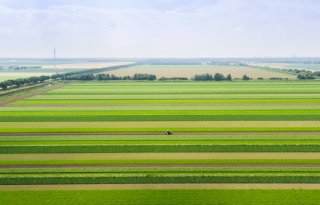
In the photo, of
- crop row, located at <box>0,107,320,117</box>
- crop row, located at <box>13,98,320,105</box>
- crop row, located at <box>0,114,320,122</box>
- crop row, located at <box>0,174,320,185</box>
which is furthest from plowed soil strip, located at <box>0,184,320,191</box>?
crop row, located at <box>13,98,320,105</box>

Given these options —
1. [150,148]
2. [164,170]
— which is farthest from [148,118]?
[164,170]

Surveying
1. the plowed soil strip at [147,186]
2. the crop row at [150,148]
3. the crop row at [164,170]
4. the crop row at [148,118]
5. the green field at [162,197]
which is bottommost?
the green field at [162,197]

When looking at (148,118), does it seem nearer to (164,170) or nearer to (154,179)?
(164,170)

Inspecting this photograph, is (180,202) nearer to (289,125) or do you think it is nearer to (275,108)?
(289,125)

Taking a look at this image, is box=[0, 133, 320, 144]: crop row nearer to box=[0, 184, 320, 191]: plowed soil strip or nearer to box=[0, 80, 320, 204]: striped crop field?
box=[0, 80, 320, 204]: striped crop field

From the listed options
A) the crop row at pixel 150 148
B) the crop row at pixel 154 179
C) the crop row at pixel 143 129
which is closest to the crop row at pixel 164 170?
the crop row at pixel 154 179

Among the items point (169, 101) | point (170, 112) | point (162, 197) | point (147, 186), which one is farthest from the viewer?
point (169, 101)

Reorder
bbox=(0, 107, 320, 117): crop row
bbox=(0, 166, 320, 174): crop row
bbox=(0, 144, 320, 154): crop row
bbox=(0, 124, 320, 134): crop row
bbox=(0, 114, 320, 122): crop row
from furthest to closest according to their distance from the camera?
bbox=(0, 107, 320, 117): crop row, bbox=(0, 114, 320, 122): crop row, bbox=(0, 124, 320, 134): crop row, bbox=(0, 144, 320, 154): crop row, bbox=(0, 166, 320, 174): crop row

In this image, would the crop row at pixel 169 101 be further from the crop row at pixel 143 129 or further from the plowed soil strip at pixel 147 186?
the plowed soil strip at pixel 147 186
